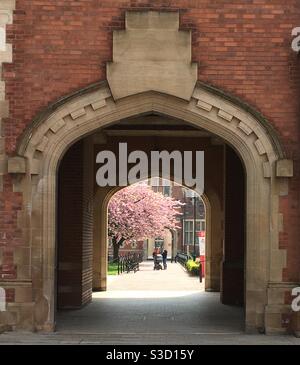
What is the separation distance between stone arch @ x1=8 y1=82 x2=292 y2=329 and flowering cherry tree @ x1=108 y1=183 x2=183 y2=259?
36.8m

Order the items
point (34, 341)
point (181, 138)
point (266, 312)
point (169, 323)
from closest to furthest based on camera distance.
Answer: point (34, 341) → point (266, 312) → point (169, 323) → point (181, 138)

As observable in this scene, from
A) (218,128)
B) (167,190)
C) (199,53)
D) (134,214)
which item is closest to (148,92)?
(199,53)

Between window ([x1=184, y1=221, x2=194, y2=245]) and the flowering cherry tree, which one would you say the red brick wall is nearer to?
the flowering cherry tree

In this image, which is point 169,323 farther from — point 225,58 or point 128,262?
point 128,262

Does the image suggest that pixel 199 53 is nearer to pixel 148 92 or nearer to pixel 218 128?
pixel 148 92

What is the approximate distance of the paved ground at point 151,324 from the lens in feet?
36.0

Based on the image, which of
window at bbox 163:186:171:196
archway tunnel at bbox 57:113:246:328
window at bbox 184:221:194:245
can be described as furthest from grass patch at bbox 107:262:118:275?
window at bbox 163:186:171:196

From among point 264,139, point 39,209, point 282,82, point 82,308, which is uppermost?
point 282,82

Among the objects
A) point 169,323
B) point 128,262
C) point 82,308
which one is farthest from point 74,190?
point 128,262

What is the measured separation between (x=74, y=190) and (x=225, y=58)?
634cm

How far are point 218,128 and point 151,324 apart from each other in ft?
12.8

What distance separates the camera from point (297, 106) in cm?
1193

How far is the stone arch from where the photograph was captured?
1180 centimetres

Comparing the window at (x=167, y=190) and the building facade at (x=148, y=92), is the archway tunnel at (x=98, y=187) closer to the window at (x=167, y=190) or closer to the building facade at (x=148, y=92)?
the building facade at (x=148, y=92)
